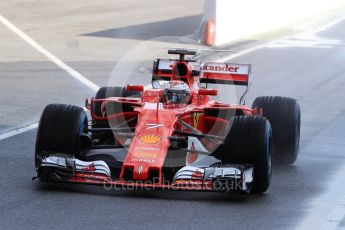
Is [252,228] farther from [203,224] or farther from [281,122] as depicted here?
[281,122]

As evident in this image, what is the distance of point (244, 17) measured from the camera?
86.9 ft

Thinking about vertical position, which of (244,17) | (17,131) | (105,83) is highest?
(244,17)

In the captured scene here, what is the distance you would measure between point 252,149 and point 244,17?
1632cm

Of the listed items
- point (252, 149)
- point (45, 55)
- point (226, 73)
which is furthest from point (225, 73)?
point (45, 55)

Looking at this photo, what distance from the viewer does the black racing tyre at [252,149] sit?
34.1 ft

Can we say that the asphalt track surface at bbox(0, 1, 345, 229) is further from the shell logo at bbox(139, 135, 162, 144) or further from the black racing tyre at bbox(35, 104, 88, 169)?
the shell logo at bbox(139, 135, 162, 144)

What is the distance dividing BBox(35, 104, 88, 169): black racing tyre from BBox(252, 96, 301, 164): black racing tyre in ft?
8.50

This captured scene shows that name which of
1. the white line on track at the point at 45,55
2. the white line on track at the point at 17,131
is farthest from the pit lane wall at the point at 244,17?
the white line on track at the point at 17,131

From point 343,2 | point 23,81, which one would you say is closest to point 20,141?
point 23,81

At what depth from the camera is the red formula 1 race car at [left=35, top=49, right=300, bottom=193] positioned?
1017cm

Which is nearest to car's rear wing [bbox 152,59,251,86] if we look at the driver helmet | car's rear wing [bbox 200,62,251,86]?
car's rear wing [bbox 200,62,251,86]

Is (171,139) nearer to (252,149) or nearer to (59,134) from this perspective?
(252,149)

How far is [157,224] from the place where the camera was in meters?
9.23

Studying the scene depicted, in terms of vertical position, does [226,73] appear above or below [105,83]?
above
